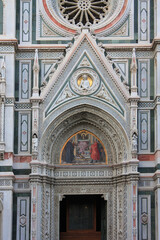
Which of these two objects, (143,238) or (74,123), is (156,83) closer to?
(74,123)

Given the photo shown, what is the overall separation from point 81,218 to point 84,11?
8217 millimetres

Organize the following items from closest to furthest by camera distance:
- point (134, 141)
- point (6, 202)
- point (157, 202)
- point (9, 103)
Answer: point (6, 202)
point (157, 202)
point (134, 141)
point (9, 103)

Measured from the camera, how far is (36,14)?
3008 centimetres

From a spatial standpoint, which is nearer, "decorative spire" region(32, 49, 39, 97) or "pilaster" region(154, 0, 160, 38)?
"decorative spire" region(32, 49, 39, 97)

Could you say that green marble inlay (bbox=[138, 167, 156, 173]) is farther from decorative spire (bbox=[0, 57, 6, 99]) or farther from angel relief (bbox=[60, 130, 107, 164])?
decorative spire (bbox=[0, 57, 6, 99])

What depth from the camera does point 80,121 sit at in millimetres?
29781

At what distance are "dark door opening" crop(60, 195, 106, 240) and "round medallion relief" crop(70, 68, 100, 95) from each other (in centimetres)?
422

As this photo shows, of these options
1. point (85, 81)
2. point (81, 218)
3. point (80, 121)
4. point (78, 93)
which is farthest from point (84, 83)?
point (81, 218)

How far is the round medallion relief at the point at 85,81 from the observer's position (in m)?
29.3

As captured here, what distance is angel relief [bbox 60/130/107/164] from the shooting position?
2962 centimetres

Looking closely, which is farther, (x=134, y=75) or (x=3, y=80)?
(x=134, y=75)

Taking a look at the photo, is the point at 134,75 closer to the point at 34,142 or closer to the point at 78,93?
the point at 78,93

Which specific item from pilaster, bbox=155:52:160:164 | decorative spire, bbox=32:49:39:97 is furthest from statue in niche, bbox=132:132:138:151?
decorative spire, bbox=32:49:39:97

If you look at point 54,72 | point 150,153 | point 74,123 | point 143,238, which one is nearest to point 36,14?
point 54,72
